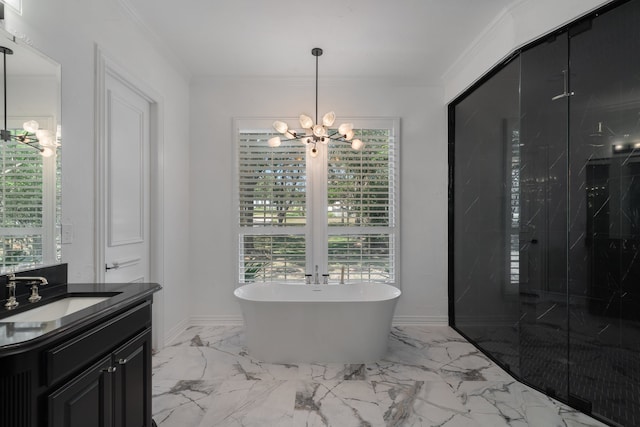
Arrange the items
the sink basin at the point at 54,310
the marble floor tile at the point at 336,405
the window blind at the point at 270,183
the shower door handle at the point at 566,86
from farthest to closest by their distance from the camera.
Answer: the window blind at the point at 270,183
the shower door handle at the point at 566,86
the marble floor tile at the point at 336,405
the sink basin at the point at 54,310

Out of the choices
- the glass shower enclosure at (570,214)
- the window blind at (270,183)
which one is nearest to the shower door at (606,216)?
the glass shower enclosure at (570,214)

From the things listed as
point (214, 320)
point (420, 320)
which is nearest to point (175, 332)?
point (214, 320)

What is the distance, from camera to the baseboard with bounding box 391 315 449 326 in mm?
3684

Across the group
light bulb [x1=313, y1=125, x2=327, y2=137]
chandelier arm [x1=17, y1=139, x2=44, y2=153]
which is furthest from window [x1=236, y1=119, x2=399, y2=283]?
chandelier arm [x1=17, y1=139, x2=44, y2=153]

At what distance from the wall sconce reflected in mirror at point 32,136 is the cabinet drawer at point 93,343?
94cm

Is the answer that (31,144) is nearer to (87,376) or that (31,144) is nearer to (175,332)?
(87,376)

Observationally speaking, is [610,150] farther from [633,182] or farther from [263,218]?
[263,218]

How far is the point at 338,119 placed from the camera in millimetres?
3656

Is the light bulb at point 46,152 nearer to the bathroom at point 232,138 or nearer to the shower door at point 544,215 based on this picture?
Result: the bathroom at point 232,138

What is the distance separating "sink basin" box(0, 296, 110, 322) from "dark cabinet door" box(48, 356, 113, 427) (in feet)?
1.07

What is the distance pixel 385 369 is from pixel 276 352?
35.7 inches

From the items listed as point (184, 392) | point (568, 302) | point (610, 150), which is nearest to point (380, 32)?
point (610, 150)

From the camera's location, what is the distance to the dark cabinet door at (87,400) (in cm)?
108

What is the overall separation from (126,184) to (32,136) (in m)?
1.00
